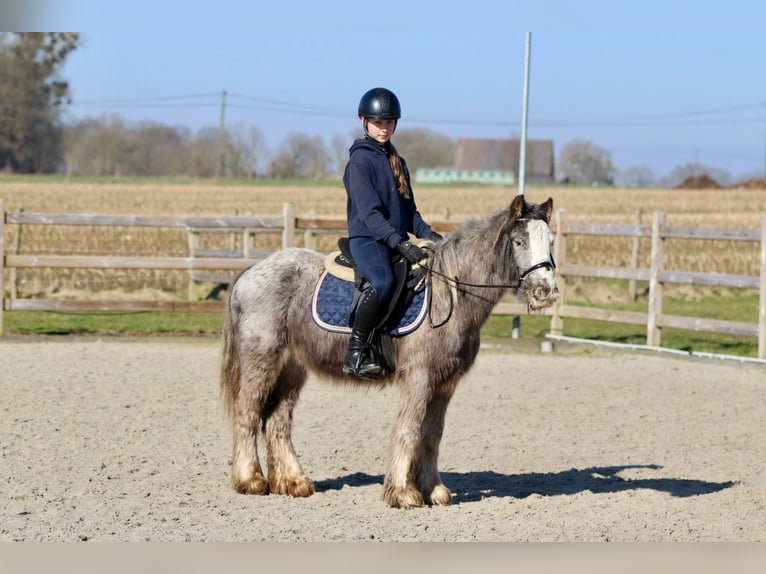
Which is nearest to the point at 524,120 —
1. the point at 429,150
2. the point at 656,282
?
the point at 656,282

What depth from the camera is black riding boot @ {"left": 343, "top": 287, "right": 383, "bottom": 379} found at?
6.14m

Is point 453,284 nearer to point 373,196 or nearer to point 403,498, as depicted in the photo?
point 373,196

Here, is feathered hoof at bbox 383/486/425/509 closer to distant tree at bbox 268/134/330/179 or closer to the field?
the field

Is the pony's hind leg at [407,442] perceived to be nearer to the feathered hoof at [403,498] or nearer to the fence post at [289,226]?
the feathered hoof at [403,498]

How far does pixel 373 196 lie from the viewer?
242 inches

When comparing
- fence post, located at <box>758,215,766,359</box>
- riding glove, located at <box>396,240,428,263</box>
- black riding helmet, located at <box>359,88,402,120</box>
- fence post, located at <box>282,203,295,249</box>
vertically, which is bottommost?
fence post, located at <box>758,215,766,359</box>

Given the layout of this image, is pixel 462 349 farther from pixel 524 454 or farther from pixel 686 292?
pixel 686 292

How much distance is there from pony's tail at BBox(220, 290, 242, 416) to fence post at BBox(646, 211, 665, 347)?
304 inches

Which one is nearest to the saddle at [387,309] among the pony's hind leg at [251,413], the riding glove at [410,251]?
the riding glove at [410,251]

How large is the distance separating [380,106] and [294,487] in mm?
2384

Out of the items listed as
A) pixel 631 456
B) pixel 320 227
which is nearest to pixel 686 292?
pixel 320 227

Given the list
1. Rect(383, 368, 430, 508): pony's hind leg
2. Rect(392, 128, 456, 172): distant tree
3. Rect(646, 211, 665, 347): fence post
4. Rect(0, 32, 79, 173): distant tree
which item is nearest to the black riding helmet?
Rect(383, 368, 430, 508): pony's hind leg

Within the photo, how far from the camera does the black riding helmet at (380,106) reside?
6.17 metres

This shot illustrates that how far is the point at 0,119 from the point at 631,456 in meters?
53.9
